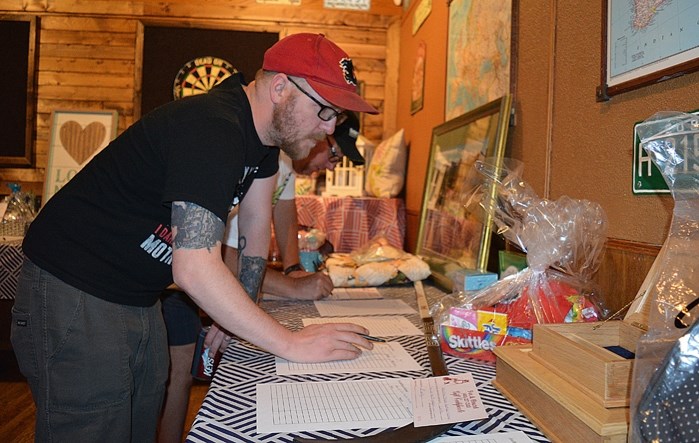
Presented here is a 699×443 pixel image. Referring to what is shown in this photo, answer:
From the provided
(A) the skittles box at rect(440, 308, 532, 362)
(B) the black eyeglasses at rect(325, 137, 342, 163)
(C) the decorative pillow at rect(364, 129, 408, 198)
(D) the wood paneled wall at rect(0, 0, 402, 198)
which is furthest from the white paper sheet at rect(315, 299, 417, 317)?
(D) the wood paneled wall at rect(0, 0, 402, 198)

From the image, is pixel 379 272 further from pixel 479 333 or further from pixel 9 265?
pixel 9 265

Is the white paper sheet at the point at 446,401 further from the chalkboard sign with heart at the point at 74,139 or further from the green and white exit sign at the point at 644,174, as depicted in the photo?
the chalkboard sign with heart at the point at 74,139

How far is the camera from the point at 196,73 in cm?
427

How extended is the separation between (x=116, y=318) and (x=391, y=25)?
141 inches

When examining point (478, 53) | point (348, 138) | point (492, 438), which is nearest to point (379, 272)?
point (348, 138)

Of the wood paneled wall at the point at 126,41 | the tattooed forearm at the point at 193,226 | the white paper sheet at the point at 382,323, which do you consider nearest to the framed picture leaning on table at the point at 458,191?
the white paper sheet at the point at 382,323

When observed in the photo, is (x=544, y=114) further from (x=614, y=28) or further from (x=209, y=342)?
(x=209, y=342)

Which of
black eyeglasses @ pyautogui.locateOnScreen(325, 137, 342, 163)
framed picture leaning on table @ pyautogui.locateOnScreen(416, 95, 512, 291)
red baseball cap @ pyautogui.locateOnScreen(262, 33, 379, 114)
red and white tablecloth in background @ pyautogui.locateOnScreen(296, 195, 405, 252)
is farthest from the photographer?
red and white tablecloth in background @ pyautogui.locateOnScreen(296, 195, 405, 252)

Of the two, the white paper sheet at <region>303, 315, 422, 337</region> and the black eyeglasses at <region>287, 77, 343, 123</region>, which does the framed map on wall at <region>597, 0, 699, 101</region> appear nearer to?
the black eyeglasses at <region>287, 77, 343, 123</region>

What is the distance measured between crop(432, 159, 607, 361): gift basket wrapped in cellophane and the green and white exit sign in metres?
0.10

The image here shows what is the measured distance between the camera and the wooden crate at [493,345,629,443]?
2.06ft

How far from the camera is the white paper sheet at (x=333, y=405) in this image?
2.47 ft

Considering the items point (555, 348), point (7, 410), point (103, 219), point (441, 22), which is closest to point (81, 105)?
point (7, 410)

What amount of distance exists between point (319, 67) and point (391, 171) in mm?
2288
